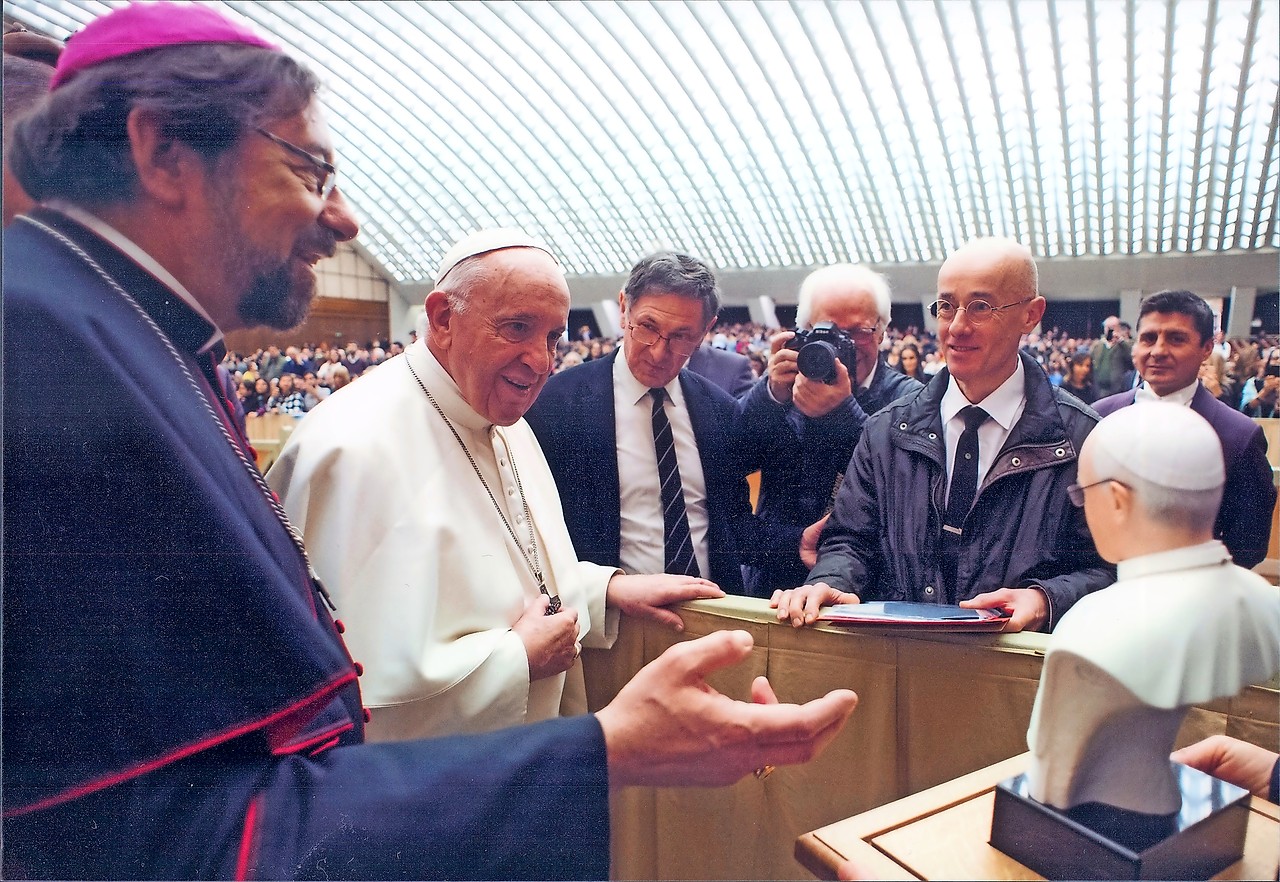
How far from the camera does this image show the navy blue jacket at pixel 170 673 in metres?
0.71

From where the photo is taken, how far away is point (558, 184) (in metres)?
1.24

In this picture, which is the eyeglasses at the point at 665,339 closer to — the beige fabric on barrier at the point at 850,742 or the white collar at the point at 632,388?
the white collar at the point at 632,388

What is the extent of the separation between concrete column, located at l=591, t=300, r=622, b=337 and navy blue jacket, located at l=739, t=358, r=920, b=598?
0.30 metres

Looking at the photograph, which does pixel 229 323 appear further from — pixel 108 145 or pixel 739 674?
pixel 739 674

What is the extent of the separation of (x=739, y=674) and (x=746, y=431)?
1.51 ft

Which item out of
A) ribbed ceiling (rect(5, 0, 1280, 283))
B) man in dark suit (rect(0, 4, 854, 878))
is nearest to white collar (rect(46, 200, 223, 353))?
man in dark suit (rect(0, 4, 854, 878))

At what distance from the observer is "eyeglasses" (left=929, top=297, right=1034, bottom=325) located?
96 cm

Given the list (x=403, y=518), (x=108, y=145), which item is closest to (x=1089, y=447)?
(x=403, y=518)

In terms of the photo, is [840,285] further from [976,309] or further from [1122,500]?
[1122,500]

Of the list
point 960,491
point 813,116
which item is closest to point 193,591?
point 960,491

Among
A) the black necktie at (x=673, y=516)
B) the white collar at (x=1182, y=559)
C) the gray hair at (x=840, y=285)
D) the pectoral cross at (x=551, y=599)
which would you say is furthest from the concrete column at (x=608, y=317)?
the white collar at (x=1182, y=559)

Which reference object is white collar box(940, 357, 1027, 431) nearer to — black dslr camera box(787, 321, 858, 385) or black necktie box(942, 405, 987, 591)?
black necktie box(942, 405, 987, 591)

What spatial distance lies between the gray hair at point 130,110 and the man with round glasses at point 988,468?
87 cm

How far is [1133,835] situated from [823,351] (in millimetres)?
813
